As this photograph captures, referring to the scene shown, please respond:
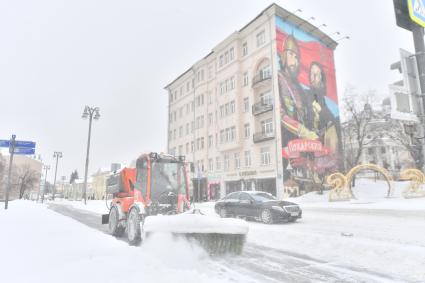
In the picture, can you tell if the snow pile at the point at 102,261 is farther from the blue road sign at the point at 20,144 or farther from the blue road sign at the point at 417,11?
the blue road sign at the point at 20,144

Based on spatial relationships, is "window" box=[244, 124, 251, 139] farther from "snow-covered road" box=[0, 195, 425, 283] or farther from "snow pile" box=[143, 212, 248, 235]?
"snow pile" box=[143, 212, 248, 235]

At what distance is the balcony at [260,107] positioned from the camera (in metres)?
34.5

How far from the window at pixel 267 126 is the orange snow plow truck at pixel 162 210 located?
81.6 feet

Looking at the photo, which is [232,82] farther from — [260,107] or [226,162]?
[226,162]

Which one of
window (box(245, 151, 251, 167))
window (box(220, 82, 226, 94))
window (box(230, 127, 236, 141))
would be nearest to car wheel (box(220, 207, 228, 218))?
window (box(245, 151, 251, 167))

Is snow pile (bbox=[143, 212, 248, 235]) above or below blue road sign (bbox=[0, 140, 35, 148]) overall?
below

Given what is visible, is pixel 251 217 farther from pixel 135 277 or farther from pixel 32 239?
pixel 135 277

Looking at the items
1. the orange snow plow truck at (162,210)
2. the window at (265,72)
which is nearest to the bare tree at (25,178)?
the window at (265,72)

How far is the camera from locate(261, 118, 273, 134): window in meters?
34.9

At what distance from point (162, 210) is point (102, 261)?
3239 millimetres

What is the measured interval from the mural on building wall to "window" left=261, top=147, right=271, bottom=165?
2.30 metres

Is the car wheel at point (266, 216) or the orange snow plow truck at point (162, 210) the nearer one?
the orange snow plow truck at point (162, 210)

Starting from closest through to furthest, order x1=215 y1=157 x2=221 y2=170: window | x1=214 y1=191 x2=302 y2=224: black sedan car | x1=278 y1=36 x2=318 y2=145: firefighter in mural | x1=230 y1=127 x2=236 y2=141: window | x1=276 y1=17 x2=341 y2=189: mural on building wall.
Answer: x1=214 y1=191 x2=302 y2=224: black sedan car, x1=276 y1=17 x2=341 y2=189: mural on building wall, x1=278 y1=36 x2=318 y2=145: firefighter in mural, x1=230 y1=127 x2=236 y2=141: window, x1=215 y1=157 x2=221 y2=170: window

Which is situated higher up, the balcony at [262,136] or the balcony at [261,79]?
the balcony at [261,79]
